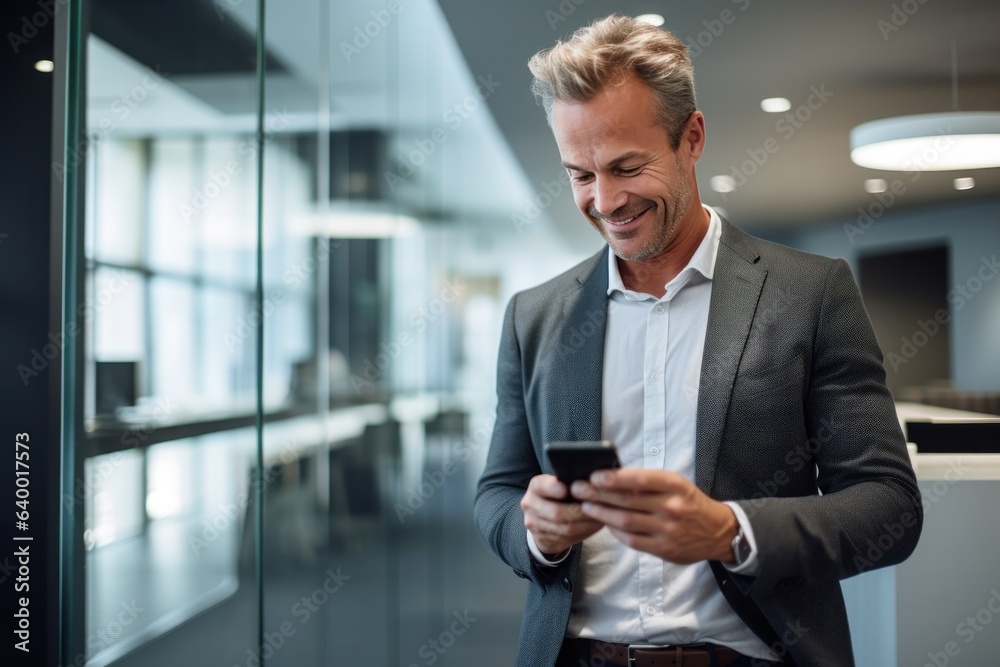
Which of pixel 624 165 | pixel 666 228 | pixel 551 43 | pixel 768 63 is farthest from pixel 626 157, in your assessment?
pixel 768 63

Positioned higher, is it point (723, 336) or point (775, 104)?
point (775, 104)

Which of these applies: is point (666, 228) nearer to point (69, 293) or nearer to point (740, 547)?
point (740, 547)

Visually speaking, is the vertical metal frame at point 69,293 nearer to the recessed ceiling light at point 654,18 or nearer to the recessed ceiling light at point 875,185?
the recessed ceiling light at point 654,18

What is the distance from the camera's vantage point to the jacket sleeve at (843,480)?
1.17 m

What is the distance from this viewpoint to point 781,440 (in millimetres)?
1346

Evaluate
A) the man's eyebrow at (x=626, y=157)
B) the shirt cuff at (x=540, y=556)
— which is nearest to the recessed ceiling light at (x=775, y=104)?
the man's eyebrow at (x=626, y=157)

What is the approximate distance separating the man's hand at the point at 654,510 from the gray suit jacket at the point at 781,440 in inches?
4.3

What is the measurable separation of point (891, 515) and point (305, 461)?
205 cm

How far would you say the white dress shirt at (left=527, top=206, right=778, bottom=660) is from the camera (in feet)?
4.45

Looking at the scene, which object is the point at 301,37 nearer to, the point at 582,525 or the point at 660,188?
the point at 660,188

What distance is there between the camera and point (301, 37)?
109 inches

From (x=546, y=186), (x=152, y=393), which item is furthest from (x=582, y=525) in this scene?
(x=546, y=186)

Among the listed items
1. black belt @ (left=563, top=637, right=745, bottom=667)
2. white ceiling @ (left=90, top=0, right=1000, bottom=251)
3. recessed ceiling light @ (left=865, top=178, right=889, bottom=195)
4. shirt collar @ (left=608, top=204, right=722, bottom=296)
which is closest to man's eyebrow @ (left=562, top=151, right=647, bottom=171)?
shirt collar @ (left=608, top=204, right=722, bottom=296)

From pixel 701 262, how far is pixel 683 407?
0.87ft
